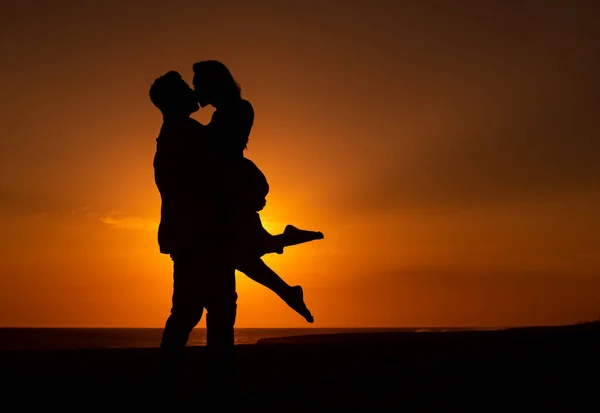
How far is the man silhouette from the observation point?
383 cm

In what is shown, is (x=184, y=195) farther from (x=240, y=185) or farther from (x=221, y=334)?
(x=221, y=334)

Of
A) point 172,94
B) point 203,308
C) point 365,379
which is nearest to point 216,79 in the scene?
point 172,94

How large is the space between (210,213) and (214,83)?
93 centimetres

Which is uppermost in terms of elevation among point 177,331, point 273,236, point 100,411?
point 273,236

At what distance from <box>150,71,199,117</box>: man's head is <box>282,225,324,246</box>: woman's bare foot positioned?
1.12 metres

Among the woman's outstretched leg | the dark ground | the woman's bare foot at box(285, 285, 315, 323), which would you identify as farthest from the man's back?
the dark ground

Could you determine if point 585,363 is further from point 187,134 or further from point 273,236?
point 187,134

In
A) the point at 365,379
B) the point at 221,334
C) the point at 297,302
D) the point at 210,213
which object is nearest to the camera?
the point at 210,213

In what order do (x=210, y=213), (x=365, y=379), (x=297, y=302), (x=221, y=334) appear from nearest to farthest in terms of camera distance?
1. (x=210, y=213)
2. (x=221, y=334)
3. (x=297, y=302)
4. (x=365, y=379)

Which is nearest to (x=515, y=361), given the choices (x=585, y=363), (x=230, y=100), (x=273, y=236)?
(x=585, y=363)

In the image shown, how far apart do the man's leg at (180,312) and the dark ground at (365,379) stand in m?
0.17

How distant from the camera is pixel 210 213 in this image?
151 inches

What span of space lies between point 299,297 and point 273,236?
481 mm

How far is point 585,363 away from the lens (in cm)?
494
